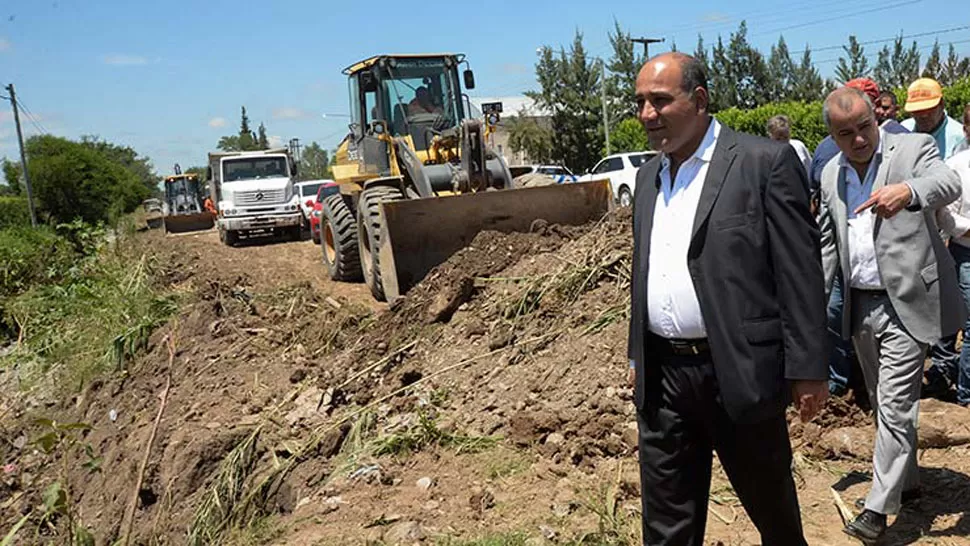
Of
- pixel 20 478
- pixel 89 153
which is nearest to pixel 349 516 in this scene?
pixel 20 478

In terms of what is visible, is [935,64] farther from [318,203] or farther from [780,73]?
[318,203]

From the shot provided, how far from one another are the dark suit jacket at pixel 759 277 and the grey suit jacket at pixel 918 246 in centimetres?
98

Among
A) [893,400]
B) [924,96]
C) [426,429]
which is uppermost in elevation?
[924,96]

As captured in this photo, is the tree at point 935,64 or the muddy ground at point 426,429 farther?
the tree at point 935,64

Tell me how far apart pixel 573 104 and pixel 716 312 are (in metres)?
37.7

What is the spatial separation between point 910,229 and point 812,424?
1.68 metres

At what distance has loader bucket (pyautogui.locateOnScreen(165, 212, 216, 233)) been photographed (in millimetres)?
28081

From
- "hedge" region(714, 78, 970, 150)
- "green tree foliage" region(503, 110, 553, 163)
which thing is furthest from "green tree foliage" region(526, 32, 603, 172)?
"hedge" region(714, 78, 970, 150)

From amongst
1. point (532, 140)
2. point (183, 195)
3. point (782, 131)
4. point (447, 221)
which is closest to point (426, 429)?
point (782, 131)

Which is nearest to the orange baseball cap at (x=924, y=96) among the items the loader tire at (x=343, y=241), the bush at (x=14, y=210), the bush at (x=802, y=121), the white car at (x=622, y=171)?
the loader tire at (x=343, y=241)

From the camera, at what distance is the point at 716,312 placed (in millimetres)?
2652

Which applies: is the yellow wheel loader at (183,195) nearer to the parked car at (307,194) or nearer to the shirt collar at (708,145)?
the parked car at (307,194)

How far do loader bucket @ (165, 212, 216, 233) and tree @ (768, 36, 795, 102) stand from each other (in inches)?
1141

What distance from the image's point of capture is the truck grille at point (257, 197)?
65.2ft
